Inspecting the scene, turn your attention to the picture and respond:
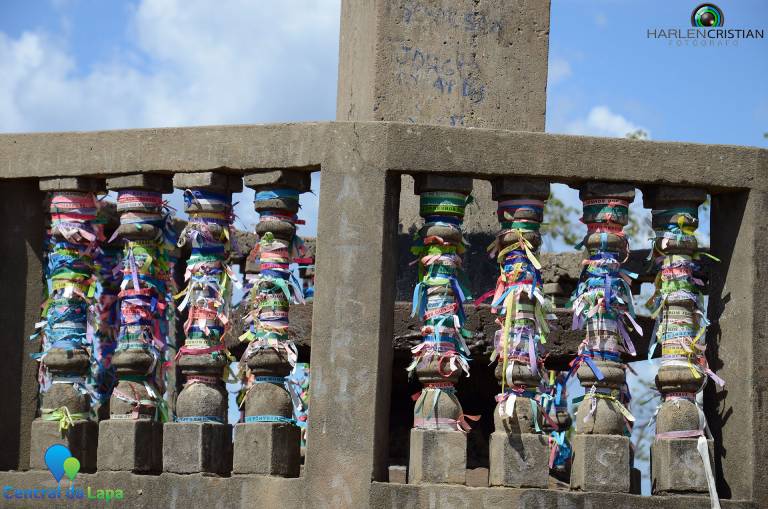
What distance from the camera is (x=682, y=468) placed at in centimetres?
819

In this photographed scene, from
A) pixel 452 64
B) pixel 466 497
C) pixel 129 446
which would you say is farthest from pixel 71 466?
pixel 452 64

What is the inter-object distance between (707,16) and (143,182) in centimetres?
678

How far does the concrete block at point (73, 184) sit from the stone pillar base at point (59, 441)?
1.46m

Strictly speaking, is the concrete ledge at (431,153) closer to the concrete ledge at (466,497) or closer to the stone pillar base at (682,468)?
the stone pillar base at (682,468)

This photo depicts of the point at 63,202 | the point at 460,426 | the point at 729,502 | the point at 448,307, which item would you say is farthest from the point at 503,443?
the point at 63,202

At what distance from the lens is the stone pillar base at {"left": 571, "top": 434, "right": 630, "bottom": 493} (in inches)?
317

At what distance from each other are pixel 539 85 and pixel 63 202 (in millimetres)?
3266

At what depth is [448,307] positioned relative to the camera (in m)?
8.18

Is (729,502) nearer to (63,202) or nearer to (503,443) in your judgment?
(503,443)

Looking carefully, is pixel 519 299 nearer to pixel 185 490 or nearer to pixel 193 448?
pixel 193 448

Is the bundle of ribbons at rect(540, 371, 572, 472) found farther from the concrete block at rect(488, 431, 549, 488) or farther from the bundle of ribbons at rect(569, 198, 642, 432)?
the concrete block at rect(488, 431, 549, 488)

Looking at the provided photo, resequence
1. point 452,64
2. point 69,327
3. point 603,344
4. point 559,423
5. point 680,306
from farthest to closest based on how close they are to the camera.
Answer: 1. point 559,423
2. point 452,64
3. point 69,327
4. point 680,306
5. point 603,344

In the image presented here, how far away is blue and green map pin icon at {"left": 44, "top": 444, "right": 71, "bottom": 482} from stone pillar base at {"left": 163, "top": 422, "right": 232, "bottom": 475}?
0.76 m

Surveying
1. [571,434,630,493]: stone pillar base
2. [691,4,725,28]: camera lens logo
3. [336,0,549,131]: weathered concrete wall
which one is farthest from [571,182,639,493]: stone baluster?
[691,4,725,28]: camera lens logo
